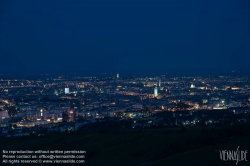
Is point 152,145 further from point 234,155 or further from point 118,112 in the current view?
point 118,112

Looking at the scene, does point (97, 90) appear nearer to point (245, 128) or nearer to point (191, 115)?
point (191, 115)

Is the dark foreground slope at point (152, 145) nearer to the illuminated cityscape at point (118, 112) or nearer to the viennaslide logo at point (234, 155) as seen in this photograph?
the viennaslide logo at point (234, 155)

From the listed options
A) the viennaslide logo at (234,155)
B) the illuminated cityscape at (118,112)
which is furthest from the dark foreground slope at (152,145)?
the illuminated cityscape at (118,112)

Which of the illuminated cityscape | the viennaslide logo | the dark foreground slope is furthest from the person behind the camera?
the illuminated cityscape

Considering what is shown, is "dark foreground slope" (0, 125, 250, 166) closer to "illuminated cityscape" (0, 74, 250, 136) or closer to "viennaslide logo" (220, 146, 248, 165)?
"viennaslide logo" (220, 146, 248, 165)

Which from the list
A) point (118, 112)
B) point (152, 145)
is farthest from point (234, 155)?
point (118, 112)

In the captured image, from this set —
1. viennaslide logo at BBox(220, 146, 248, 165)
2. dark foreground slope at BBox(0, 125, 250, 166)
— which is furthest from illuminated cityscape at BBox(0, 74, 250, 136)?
viennaslide logo at BBox(220, 146, 248, 165)
